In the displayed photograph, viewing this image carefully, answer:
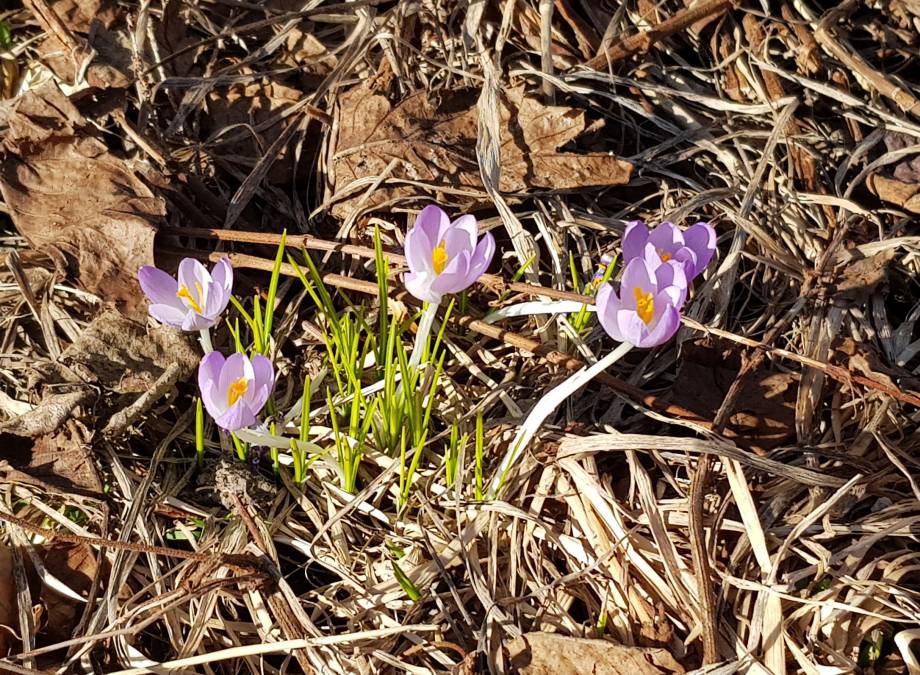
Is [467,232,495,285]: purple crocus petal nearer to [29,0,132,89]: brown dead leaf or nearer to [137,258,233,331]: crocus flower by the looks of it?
[137,258,233,331]: crocus flower

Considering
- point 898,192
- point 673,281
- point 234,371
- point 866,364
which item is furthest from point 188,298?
point 898,192

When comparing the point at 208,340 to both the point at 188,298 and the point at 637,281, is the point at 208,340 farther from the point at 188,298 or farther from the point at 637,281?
the point at 637,281

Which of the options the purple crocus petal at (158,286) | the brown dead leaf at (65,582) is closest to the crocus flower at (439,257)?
the purple crocus petal at (158,286)

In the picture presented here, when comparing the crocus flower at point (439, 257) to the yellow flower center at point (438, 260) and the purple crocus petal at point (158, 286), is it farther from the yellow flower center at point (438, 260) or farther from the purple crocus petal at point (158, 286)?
the purple crocus petal at point (158, 286)

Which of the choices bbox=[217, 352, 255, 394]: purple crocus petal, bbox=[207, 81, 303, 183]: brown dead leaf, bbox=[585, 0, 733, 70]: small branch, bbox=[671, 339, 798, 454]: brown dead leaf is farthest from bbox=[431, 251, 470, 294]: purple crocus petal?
bbox=[585, 0, 733, 70]: small branch

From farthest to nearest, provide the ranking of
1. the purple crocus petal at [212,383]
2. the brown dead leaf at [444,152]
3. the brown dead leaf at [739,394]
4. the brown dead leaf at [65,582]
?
the brown dead leaf at [444,152] < the brown dead leaf at [739,394] < the brown dead leaf at [65,582] < the purple crocus petal at [212,383]

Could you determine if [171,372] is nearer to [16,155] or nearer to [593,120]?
[16,155]
